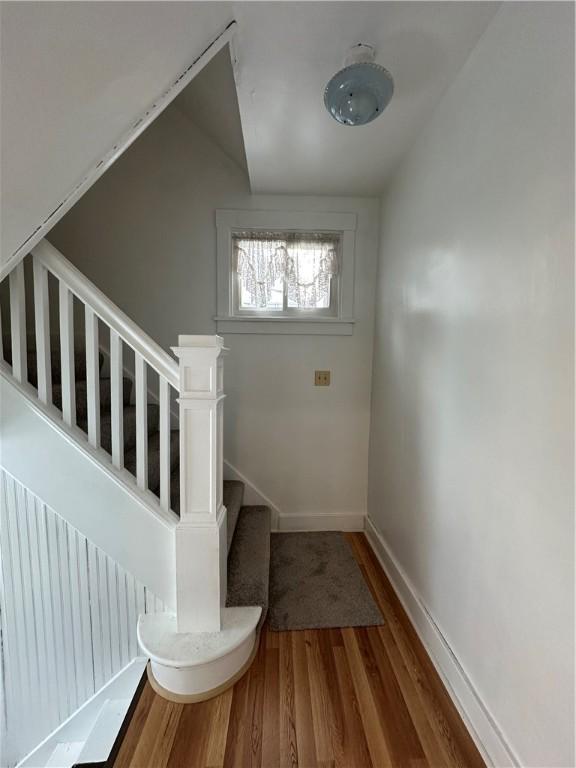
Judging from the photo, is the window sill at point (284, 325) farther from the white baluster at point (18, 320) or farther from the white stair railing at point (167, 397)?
the white baluster at point (18, 320)

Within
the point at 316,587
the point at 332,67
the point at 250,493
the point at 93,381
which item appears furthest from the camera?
the point at 250,493

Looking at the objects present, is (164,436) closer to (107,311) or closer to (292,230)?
(107,311)

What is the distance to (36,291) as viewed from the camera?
1280 millimetres

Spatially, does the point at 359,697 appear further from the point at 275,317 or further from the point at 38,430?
the point at 275,317

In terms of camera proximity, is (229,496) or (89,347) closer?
(89,347)

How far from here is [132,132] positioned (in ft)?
3.76

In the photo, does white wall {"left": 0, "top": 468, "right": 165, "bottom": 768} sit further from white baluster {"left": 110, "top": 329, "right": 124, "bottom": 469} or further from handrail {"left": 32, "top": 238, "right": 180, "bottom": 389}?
handrail {"left": 32, "top": 238, "right": 180, "bottom": 389}

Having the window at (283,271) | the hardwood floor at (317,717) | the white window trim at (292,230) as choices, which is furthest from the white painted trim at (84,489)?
the window at (283,271)

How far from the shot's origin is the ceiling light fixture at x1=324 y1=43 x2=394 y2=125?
3.80 feet

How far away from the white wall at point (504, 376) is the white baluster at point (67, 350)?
157cm

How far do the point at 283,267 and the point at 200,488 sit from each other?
1.62 m

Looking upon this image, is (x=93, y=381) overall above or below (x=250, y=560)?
above

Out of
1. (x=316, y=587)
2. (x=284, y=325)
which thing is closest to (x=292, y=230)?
(x=284, y=325)

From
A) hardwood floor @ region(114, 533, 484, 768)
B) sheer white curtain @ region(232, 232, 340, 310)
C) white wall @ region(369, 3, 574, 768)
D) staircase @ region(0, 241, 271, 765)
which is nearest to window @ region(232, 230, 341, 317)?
sheer white curtain @ region(232, 232, 340, 310)
